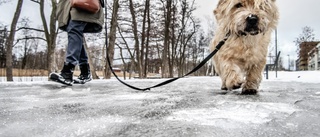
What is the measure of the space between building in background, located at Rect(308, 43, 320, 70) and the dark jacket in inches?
3258

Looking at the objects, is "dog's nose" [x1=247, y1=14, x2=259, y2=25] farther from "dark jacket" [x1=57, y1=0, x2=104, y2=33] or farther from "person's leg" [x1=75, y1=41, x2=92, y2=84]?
"person's leg" [x1=75, y1=41, x2=92, y2=84]

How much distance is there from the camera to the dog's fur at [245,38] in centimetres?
324

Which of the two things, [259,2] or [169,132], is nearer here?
[169,132]

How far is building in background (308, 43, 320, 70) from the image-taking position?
262 feet

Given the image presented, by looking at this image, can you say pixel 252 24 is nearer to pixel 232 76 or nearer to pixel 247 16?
pixel 247 16

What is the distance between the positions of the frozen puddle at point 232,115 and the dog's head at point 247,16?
1.25 metres


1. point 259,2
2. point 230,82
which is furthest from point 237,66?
point 259,2

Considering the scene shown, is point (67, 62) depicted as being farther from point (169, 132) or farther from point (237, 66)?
point (169, 132)

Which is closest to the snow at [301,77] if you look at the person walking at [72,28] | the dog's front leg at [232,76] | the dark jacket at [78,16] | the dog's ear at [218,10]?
the dog's ear at [218,10]

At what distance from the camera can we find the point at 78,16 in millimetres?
4660

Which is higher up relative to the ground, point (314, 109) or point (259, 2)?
point (259, 2)

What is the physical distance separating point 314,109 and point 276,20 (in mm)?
1821

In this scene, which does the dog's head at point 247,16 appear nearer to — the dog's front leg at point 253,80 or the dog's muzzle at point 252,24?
the dog's muzzle at point 252,24

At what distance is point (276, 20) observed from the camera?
372 cm
